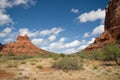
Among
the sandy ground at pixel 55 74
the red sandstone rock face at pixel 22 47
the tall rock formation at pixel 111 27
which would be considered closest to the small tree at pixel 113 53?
the sandy ground at pixel 55 74

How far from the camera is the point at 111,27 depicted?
6969 centimetres

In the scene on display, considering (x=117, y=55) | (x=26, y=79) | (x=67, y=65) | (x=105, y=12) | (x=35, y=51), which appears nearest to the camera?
(x=26, y=79)

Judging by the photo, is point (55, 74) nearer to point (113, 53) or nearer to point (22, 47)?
point (113, 53)

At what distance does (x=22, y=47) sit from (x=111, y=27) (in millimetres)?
74632

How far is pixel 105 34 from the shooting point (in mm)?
68000

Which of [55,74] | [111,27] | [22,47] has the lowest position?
[55,74]

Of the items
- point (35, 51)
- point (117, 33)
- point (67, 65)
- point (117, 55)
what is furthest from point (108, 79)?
point (35, 51)

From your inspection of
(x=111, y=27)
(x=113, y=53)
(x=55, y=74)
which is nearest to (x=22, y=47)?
(x=111, y=27)

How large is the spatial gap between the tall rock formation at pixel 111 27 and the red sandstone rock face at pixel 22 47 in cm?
5916

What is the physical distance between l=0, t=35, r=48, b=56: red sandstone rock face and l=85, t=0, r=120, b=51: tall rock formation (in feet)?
194

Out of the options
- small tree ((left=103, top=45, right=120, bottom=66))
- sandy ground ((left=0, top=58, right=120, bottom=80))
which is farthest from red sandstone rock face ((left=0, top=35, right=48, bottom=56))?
sandy ground ((left=0, top=58, right=120, bottom=80))

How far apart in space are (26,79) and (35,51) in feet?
376

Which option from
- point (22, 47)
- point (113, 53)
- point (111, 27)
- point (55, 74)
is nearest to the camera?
point (55, 74)

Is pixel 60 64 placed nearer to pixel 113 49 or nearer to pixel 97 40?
pixel 113 49
